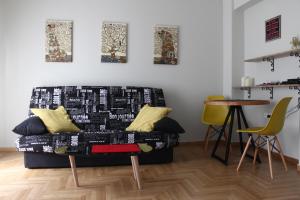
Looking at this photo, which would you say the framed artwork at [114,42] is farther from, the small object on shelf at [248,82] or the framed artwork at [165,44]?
the small object on shelf at [248,82]

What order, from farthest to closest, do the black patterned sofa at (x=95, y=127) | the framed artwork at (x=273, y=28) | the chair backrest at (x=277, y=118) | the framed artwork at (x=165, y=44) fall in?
1. the framed artwork at (x=165, y=44)
2. the framed artwork at (x=273, y=28)
3. the black patterned sofa at (x=95, y=127)
4. the chair backrest at (x=277, y=118)

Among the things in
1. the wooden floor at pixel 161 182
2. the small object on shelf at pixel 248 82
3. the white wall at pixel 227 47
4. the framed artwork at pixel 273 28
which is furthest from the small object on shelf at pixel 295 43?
the wooden floor at pixel 161 182

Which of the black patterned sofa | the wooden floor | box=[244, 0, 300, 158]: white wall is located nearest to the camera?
the wooden floor

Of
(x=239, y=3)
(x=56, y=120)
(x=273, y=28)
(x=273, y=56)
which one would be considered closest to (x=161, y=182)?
(x=56, y=120)

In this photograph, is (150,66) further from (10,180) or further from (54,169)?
(10,180)

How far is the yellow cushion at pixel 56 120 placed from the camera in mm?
3176

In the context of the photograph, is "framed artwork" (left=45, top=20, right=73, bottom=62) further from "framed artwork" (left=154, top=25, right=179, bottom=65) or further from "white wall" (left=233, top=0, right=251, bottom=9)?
"white wall" (left=233, top=0, right=251, bottom=9)

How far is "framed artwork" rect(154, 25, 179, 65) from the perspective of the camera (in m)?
4.21

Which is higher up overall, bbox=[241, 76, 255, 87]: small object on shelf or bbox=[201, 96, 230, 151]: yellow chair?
bbox=[241, 76, 255, 87]: small object on shelf

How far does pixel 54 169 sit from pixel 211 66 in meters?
2.84

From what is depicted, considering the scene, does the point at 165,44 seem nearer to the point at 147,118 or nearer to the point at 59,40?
the point at 147,118

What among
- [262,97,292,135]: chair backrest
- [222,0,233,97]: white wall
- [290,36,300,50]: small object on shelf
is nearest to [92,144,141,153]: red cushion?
[262,97,292,135]: chair backrest

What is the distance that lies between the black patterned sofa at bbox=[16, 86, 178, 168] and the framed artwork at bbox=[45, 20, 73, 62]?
1.71 feet

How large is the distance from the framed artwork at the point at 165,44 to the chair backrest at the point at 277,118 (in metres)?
1.91
